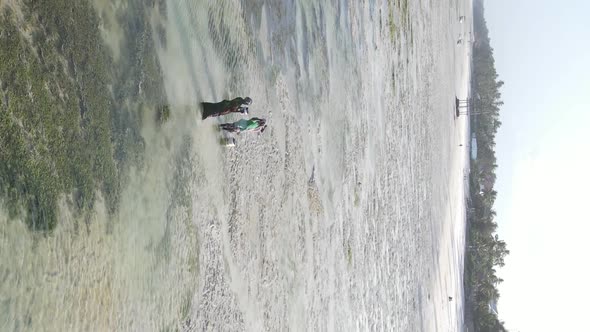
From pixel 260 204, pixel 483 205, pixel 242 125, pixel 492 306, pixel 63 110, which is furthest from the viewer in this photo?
pixel 483 205

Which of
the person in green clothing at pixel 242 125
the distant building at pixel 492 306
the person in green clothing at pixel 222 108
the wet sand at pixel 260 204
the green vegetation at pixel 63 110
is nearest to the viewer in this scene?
the green vegetation at pixel 63 110

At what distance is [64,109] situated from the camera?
2895mm

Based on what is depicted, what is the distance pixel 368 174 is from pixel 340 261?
5.79 ft

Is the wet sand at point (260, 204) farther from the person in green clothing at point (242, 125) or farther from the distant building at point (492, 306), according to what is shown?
the distant building at point (492, 306)

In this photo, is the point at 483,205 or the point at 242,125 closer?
the point at 242,125

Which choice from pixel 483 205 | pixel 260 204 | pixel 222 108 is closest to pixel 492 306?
pixel 483 205

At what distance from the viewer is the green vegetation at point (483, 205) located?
20.8 m

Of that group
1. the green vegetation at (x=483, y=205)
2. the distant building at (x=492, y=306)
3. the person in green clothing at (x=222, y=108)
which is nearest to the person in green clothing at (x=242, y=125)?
the person in green clothing at (x=222, y=108)

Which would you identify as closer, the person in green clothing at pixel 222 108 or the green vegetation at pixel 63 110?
the green vegetation at pixel 63 110

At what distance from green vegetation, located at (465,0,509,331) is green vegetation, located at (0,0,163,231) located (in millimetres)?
18747

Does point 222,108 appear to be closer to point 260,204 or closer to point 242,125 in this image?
point 242,125

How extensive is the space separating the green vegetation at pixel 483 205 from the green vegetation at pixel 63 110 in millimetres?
18747

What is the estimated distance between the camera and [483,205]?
24984 millimetres

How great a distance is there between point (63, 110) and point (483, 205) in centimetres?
2389
